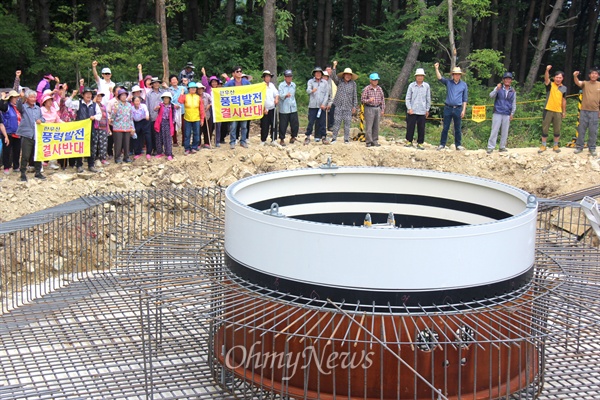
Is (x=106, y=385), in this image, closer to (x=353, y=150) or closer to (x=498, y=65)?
(x=353, y=150)

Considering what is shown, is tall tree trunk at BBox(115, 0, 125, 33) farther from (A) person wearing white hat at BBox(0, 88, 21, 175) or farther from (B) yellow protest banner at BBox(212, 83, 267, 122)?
(A) person wearing white hat at BBox(0, 88, 21, 175)

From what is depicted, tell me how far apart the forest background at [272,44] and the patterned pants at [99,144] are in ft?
15.2

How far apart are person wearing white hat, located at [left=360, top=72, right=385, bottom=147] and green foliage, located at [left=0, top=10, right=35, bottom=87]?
1474 cm

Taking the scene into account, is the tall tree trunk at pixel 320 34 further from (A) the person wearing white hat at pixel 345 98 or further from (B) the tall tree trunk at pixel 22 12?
(A) the person wearing white hat at pixel 345 98

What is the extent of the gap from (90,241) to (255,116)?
5206 mm

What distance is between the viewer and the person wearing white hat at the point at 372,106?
17.8 metres

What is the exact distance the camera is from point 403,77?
26859 mm

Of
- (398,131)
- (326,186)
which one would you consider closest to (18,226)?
(326,186)

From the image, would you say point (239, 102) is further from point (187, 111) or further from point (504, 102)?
point (504, 102)

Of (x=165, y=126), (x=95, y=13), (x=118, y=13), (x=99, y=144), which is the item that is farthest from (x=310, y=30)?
(x=99, y=144)

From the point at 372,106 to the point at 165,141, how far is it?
5.33 metres

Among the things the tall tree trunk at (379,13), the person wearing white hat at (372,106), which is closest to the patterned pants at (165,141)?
the person wearing white hat at (372,106)

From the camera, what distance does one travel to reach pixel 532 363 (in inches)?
317

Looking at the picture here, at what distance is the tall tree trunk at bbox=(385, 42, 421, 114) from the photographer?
26625 millimetres
